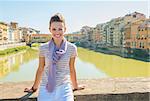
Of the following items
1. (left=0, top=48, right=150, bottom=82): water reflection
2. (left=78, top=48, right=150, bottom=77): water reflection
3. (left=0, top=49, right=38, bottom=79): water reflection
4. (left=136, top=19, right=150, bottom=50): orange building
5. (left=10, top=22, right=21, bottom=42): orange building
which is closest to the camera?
(left=0, top=48, right=150, bottom=82): water reflection

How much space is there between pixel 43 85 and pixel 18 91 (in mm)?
271

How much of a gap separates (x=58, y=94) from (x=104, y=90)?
1.10 feet

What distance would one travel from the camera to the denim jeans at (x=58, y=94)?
1.08 metres

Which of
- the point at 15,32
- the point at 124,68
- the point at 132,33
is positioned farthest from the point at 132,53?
the point at 15,32

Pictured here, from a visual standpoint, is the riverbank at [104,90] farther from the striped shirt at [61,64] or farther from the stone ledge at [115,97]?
the striped shirt at [61,64]

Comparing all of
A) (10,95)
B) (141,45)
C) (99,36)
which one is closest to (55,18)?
(10,95)

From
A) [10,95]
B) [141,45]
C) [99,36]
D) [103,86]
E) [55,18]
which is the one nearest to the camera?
[55,18]

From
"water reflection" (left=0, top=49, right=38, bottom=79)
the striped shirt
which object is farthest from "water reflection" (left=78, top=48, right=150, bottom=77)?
the striped shirt

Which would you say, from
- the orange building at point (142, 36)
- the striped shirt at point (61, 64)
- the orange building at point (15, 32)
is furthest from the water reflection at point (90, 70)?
the orange building at point (15, 32)

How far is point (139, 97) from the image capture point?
134 cm

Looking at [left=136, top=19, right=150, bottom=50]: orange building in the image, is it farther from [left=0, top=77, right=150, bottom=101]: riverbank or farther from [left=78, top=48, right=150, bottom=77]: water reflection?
[left=0, top=77, right=150, bottom=101]: riverbank

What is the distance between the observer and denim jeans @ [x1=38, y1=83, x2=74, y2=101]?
108 centimetres

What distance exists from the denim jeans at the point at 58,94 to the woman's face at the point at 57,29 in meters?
0.19

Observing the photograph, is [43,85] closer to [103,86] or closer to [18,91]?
[18,91]
